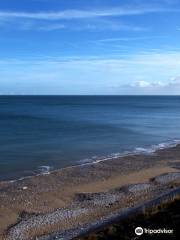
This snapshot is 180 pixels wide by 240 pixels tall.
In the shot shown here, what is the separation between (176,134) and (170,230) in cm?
4831

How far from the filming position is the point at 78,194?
27.7m

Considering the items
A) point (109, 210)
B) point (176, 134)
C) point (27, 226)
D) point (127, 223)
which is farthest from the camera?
point (176, 134)

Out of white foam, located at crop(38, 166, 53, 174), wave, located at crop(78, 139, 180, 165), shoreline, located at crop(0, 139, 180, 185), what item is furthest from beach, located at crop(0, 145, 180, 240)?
wave, located at crop(78, 139, 180, 165)

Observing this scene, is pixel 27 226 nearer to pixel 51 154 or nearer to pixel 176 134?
pixel 51 154

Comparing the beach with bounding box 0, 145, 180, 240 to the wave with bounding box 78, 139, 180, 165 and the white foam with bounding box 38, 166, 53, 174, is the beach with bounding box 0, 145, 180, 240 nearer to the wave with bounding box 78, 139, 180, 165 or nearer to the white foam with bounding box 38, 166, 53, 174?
the white foam with bounding box 38, 166, 53, 174

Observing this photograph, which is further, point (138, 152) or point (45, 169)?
point (138, 152)

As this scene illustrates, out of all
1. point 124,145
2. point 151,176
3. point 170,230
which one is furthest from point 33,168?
point 170,230

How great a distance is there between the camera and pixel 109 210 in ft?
78.8

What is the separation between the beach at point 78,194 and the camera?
856 inches

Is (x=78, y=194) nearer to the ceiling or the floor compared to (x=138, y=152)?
nearer to the floor

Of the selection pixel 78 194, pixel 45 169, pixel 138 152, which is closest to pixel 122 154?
pixel 138 152

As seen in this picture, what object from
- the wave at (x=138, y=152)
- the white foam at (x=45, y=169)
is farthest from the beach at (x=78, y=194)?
the wave at (x=138, y=152)

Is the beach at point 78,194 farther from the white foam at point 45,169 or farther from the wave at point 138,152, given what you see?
the wave at point 138,152

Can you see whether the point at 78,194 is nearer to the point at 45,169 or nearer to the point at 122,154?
the point at 45,169
